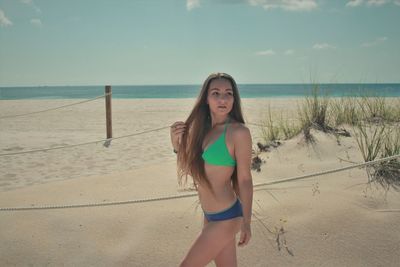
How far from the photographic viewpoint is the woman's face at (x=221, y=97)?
206cm

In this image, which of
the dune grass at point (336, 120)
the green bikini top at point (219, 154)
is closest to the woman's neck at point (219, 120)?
the green bikini top at point (219, 154)

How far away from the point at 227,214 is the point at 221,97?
0.63 metres

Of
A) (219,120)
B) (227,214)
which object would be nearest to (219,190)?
(227,214)

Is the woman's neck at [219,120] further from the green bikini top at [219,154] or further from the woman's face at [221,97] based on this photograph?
the green bikini top at [219,154]

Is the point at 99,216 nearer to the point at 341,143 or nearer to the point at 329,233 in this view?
the point at 329,233

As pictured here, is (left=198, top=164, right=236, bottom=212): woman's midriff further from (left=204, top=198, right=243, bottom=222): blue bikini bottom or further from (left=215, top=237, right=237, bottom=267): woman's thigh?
(left=215, top=237, right=237, bottom=267): woman's thigh

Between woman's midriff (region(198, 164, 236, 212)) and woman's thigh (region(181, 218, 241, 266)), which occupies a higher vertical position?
woman's midriff (region(198, 164, 236, 212))

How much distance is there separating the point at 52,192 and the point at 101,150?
3584mm

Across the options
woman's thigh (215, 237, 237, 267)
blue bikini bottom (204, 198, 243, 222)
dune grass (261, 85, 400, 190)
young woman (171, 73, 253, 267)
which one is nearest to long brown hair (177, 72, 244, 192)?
young woman (171, 73, 253, 267)

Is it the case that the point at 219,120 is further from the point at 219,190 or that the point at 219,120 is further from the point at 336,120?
the point at 336,120

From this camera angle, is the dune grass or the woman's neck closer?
the woman's neck

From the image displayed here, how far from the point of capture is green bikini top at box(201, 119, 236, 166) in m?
1.97

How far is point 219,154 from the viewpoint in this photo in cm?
198

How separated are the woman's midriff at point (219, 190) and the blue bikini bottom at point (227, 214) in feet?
0.06
